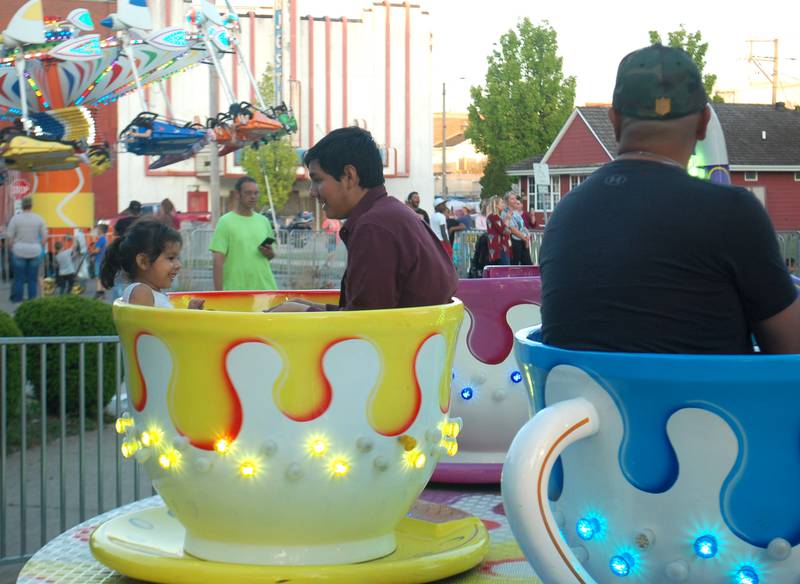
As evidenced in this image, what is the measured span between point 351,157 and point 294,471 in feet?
4.21

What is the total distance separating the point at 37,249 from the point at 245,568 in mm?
15569

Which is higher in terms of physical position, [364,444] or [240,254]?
[240,254]

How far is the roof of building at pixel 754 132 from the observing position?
46.4 m

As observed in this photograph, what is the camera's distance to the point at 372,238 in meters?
3.61

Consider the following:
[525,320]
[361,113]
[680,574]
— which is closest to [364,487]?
[680,574]

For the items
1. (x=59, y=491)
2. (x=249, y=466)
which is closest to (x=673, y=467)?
(x=249, y=466)

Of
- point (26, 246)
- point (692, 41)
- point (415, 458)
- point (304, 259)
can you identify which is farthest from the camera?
point (692, 41)

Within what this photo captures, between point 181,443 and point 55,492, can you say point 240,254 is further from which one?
point 181,443

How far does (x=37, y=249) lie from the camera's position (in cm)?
1777

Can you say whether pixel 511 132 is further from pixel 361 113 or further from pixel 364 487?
pixel 364 487

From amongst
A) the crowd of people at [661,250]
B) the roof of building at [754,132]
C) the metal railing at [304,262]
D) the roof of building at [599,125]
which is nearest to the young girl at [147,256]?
the crowd of people at [661,250]

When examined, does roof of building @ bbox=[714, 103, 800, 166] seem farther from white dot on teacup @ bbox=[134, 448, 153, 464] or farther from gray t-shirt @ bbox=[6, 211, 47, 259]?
white dot on teacup @ bbox=[134, 448, 153, 464]

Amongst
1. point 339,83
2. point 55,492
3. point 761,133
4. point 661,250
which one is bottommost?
point 55,492

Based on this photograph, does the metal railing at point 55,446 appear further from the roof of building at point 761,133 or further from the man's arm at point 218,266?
the roof of building at point 761,133
